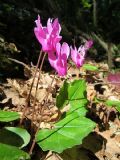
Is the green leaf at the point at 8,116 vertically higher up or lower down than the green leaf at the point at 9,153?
higher up

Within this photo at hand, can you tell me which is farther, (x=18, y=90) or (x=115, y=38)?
(x=115, y=38)

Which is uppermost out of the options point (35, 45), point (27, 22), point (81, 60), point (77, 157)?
point (27, 22)

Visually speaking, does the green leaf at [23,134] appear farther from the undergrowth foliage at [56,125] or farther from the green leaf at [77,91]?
the green leaf at [77,91]

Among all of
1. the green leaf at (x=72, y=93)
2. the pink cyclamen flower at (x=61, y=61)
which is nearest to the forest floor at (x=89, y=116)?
the green leaf at (x=72, y=93)

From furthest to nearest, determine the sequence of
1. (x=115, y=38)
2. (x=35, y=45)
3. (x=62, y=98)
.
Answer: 1. (x=115, y=38)
2. (x=35, y=45)
3. (x=62, y=98)

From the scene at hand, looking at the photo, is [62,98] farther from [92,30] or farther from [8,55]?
[92,30]

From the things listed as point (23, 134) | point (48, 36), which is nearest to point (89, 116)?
point (23, 134)

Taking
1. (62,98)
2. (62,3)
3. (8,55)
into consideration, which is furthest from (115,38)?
(62,98)

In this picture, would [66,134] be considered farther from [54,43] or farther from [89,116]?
[89,116]

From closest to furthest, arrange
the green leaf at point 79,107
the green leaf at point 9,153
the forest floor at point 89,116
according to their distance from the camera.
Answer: the green leaf at point 9,153
the green leaf at point 79,107
the forest floor at point 89,116
